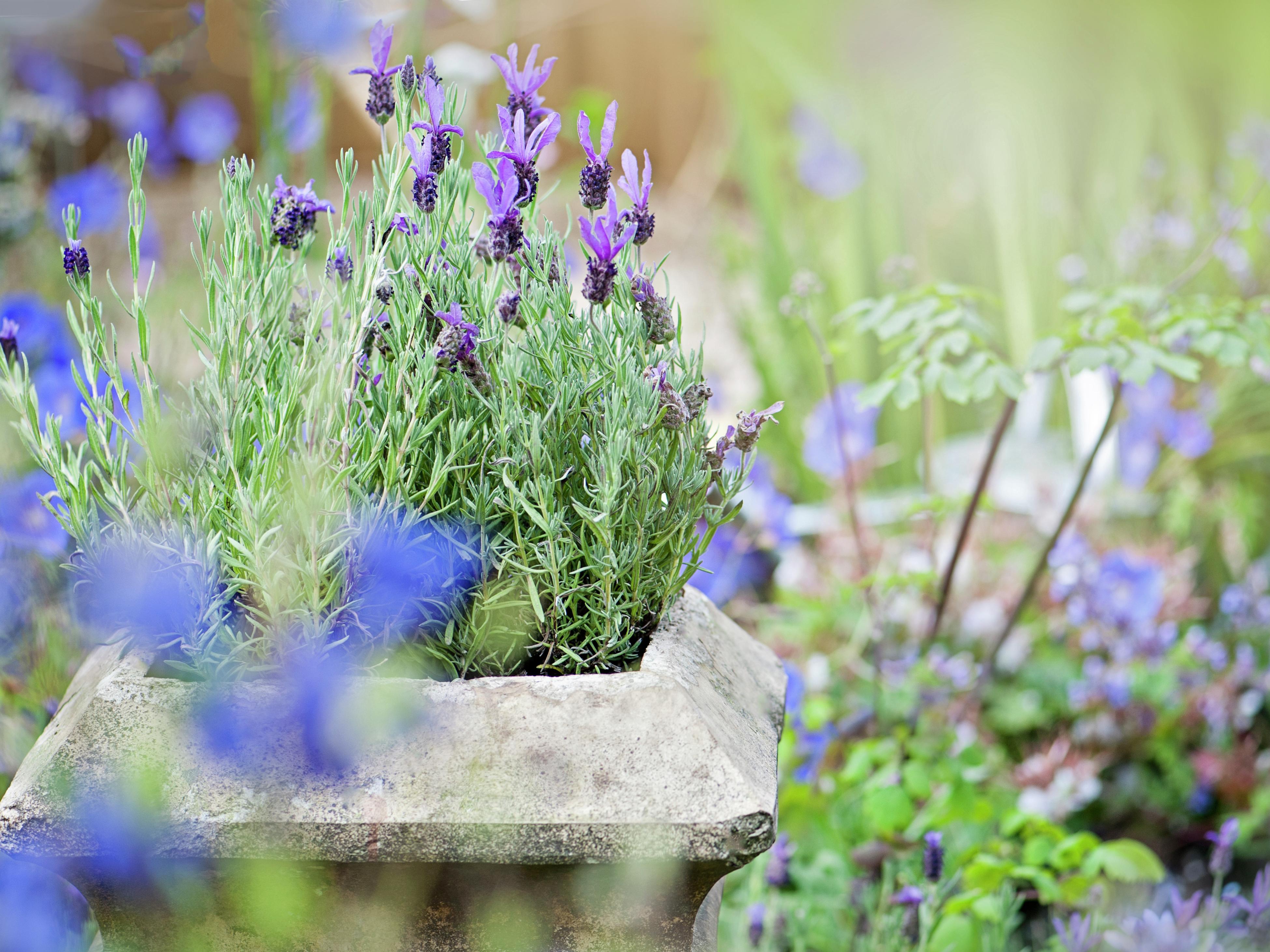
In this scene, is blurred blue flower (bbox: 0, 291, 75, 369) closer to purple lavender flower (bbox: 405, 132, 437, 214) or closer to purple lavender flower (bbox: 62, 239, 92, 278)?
purple lavender flower (bbox: 62, 239, 92, 278)

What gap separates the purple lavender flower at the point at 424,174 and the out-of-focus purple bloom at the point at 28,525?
0.77 metres

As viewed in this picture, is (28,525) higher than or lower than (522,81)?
lower

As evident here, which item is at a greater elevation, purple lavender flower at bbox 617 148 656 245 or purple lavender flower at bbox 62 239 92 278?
purple lavender flower at bbox 617 148 656 245

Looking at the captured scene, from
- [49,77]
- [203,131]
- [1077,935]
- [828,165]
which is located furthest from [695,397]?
[49,77]

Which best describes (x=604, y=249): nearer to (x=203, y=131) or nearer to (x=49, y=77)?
(x=203, y=131)

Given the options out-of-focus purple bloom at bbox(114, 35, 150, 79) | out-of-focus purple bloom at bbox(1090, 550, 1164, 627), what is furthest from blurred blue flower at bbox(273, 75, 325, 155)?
out-of-focus purple bloom at bbox(1090, 550, 1164, 627)

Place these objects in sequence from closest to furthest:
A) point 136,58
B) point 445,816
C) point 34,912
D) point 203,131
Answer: point 445,816 → point 34,912 → point 136,58 → point 203,131

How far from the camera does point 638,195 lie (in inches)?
32.4

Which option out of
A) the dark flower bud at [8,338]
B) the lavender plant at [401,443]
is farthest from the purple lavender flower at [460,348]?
the dark flower bud at [8,338]

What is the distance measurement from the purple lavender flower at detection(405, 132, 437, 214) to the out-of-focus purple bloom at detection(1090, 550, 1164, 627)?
57.6 inches

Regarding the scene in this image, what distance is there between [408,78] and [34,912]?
2.98 feet

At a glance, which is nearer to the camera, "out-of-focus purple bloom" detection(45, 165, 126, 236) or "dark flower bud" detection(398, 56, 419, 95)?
"dark flower bud" detection(398, 56, 419, 95)

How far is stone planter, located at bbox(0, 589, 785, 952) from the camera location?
2.40ft

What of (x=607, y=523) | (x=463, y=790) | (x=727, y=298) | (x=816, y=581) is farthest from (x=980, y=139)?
(x=463, y=790)
